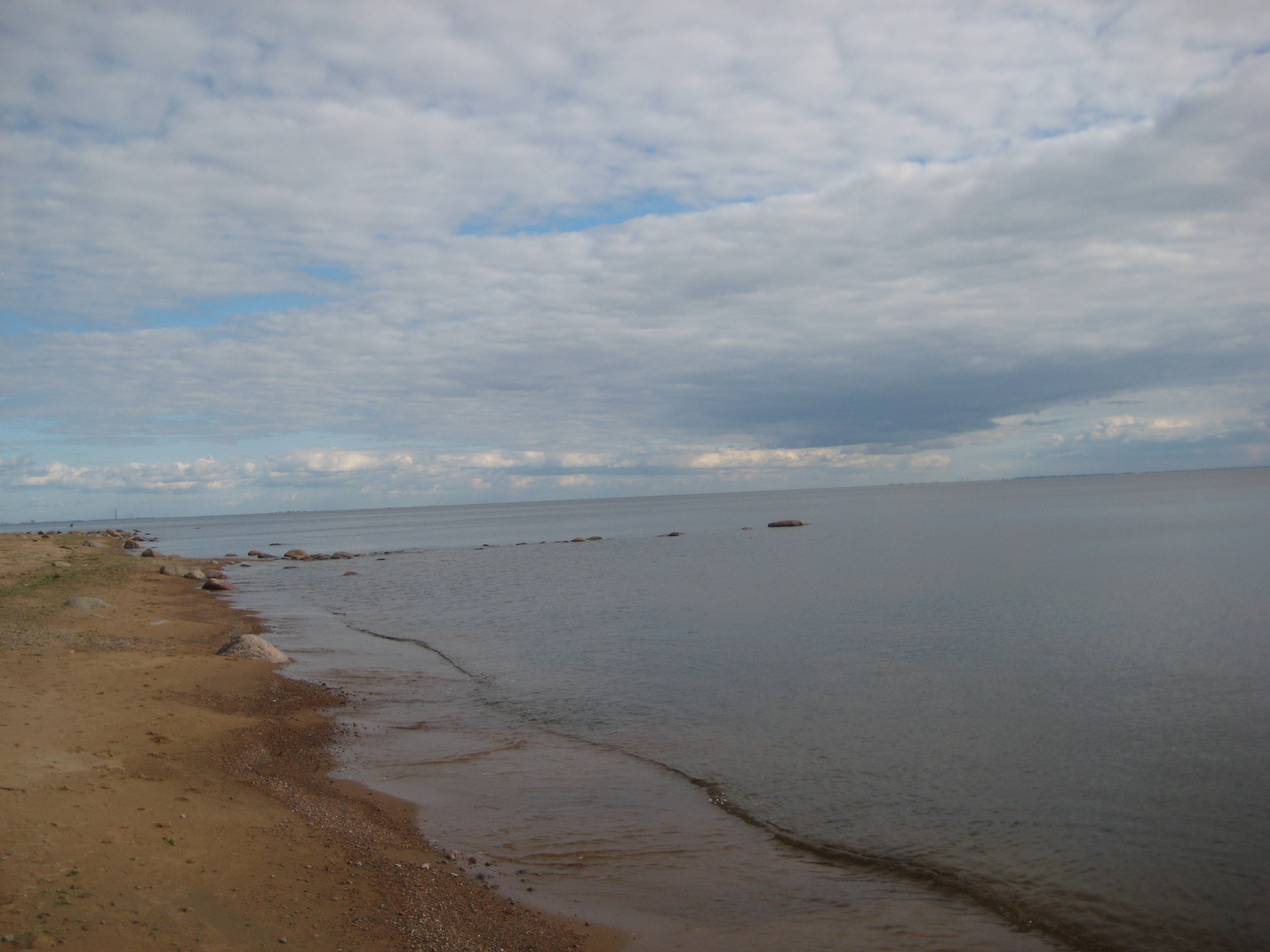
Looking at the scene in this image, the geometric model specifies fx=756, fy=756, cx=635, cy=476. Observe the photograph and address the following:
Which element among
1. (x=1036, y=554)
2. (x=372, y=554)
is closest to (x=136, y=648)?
(x=1036, y=554)

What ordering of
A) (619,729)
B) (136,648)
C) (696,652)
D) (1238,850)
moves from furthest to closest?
(696,652) → (136,648) → (619,729) → (1238,850)

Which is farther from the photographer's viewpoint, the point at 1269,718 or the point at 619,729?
the point at 619,729

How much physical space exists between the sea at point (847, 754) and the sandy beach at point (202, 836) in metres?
0.92

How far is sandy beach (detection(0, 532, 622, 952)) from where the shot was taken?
24.0 ft

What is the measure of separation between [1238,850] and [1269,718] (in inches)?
274

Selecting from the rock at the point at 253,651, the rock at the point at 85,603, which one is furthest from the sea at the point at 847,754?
the rock at the point at 85,603

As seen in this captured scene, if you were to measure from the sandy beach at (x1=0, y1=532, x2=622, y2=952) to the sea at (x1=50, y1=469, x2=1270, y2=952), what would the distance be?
92 centimetres

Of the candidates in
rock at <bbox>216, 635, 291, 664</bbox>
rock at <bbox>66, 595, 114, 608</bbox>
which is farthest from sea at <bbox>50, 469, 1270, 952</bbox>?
rock at <bbox>66, 595, 114, 608</bbox>

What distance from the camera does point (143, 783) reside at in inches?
428

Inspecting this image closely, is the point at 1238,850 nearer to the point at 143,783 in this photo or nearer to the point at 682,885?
the point at 682,885

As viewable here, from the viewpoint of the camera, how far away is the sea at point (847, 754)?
9.13 meters

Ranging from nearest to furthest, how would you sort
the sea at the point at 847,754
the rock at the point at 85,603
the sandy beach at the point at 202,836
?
A: the sandy beach at the point at 202,836, the sea at the point at 847,754, the rock at the point at 85,603

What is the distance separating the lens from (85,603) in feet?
91.2

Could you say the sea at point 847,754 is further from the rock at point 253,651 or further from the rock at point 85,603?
the rock at point 85,603
